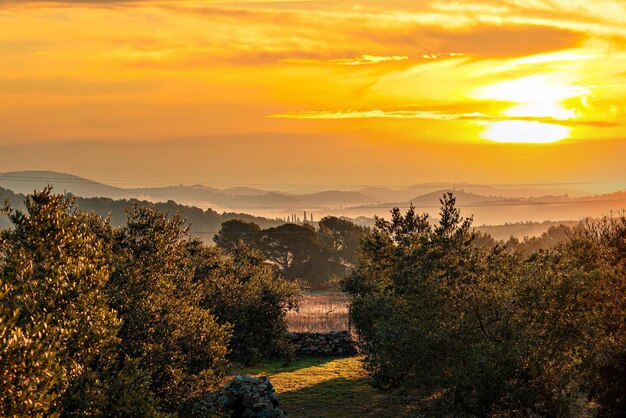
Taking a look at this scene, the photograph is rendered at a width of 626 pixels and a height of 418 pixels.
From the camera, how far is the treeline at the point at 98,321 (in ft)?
52.3

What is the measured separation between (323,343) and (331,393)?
17724 millimetres

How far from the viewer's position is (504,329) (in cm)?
2686

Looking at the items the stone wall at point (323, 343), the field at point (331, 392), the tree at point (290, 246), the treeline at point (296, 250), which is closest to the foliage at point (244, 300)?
the field at point (331, 392)

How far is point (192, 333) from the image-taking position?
27406 mm

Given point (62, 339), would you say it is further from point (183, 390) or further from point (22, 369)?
point (183, 390)

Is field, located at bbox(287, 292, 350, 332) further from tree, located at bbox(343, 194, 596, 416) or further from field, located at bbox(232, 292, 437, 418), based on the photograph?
tree, located at bbox(343, 194, 596, 416)

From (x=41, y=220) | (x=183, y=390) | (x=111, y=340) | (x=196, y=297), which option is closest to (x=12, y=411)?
(x=111, y=340)

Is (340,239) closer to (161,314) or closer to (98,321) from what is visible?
(161,314)

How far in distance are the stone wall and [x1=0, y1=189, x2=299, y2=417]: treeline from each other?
27.4m

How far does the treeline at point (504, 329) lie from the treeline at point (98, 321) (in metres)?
8.80

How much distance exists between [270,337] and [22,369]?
124ft

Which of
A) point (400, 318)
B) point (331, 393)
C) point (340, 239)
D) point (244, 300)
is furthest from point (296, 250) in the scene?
point (400, 318)

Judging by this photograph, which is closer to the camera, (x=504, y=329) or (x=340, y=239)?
(x=504, y=329)

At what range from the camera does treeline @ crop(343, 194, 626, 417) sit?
25.9 metres
